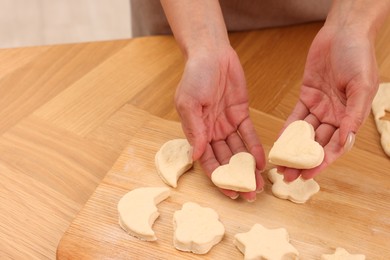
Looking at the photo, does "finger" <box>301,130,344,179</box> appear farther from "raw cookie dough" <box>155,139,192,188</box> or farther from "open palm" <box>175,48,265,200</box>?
"raw cookie dough" <box>155,139,192,188</box>

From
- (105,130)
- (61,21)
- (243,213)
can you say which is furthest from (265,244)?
(61,21)

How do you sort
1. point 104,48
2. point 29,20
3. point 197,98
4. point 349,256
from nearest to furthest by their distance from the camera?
point 349,256, point 197,98, point 104,48, point 29,20

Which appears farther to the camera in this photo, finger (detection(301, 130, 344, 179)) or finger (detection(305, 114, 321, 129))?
finger (detection(305, 114, 321, 129))

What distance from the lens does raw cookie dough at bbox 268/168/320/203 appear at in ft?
3.35

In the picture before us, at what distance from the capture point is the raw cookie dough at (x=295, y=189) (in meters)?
1.02

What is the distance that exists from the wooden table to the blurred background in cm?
118

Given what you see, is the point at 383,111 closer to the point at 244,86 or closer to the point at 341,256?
the point at 244,86

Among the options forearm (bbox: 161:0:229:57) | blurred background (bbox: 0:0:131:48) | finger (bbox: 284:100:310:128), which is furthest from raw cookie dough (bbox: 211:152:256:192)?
blurred background (bbox: 0:0:131:48)

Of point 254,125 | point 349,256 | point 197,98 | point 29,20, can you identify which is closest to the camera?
point 349,256

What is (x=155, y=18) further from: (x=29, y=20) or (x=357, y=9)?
(x=29, y=20)

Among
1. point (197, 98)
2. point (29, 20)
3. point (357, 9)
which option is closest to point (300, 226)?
point (197, 98)

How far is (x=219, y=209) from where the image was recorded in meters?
1.01

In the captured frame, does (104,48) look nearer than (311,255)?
No

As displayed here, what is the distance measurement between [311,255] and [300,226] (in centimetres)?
6
